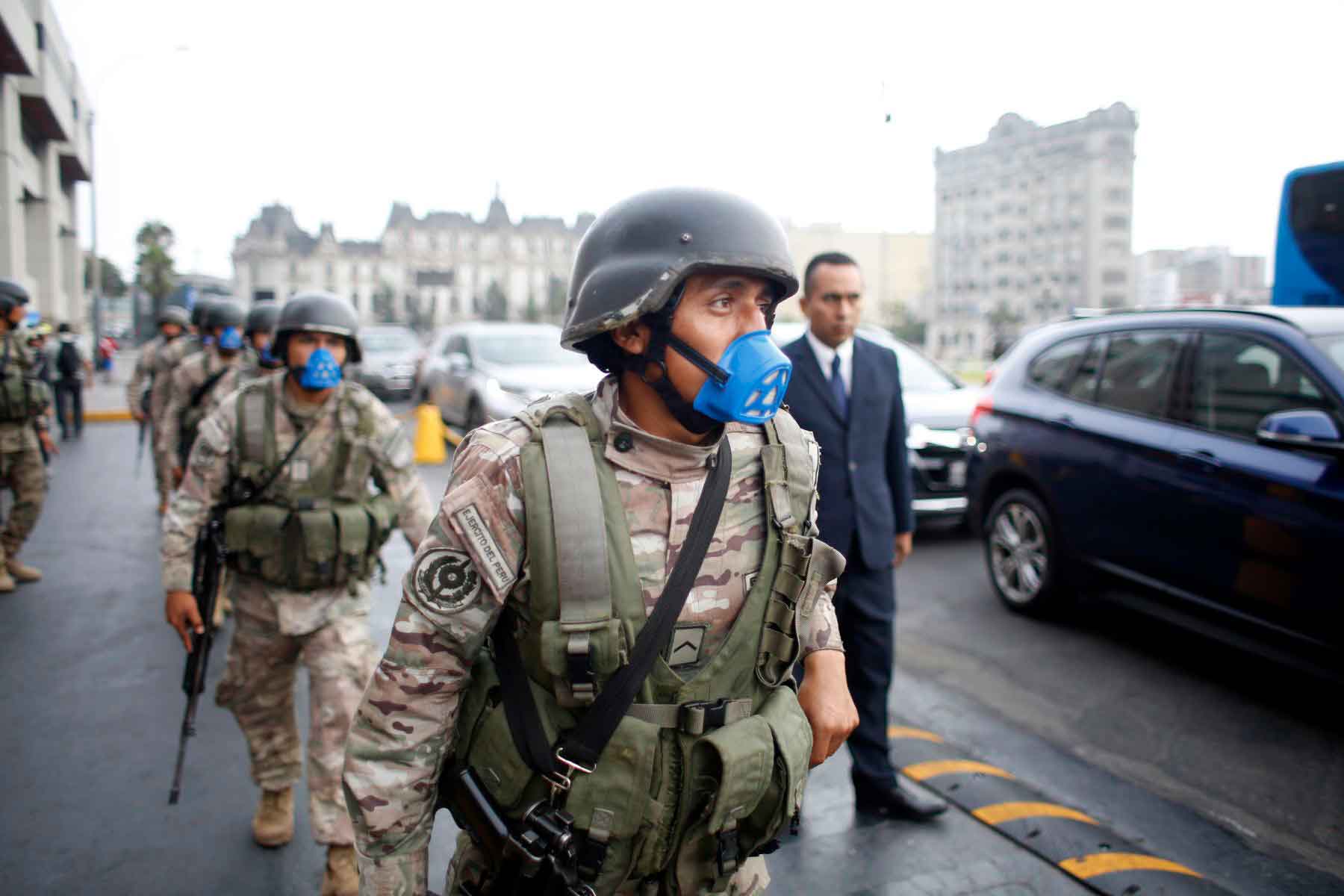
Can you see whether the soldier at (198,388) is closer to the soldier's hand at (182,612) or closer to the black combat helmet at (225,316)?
the black combat helmet at (225,316)

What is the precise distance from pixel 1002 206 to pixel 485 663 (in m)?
106

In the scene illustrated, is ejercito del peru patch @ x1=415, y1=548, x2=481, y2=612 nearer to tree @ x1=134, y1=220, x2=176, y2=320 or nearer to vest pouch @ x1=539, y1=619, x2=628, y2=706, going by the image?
vest pouch @ x1=539, y1=619, x2=628, y2=706

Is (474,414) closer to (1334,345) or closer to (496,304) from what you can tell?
(1334,345)

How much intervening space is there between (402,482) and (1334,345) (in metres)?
4.14

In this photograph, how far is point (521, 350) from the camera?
13.5 meters

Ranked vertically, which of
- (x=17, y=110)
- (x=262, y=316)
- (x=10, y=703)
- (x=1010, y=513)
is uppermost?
(x=17, y=110)

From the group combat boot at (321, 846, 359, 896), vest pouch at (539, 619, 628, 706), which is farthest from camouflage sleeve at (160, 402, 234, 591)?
vest pouch at (539, 619, 628, 706)

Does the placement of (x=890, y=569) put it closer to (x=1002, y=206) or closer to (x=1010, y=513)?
(x=1010, y=513)

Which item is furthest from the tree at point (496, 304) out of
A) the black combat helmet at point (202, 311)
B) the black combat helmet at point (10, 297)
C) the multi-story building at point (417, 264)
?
the black combat helmet at point (10, 297)

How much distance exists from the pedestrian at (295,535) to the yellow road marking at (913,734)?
232cm

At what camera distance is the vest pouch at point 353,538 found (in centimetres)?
338

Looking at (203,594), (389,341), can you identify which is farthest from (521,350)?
(389,341)

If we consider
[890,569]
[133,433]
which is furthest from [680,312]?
[133,433]

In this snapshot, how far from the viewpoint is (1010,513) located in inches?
243
